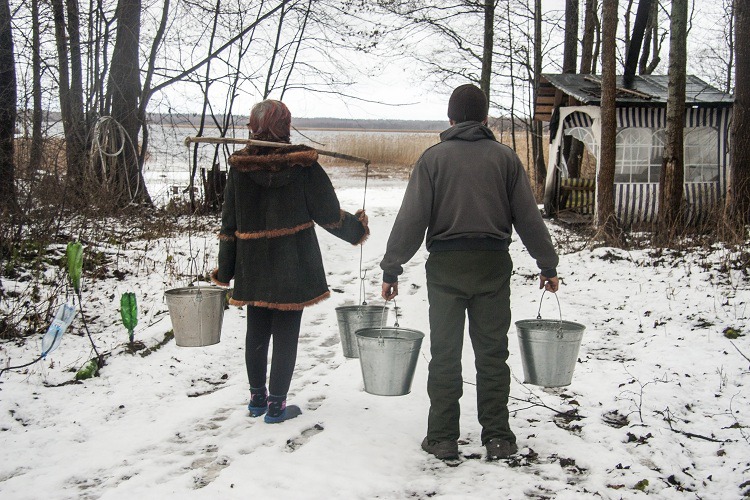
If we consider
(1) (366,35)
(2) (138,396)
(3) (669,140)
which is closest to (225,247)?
(2) (138,396)

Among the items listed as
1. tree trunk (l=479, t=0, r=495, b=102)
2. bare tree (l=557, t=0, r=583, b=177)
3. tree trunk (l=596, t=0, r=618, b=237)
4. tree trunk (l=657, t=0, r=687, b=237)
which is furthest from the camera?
tree trunk (l=479, t=0, r=495, b=102)

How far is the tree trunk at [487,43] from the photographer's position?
19547 mm

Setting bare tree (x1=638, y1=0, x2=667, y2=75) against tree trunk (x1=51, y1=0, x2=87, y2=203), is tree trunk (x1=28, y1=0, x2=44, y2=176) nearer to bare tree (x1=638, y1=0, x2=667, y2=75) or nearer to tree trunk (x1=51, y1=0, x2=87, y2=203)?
tree trunk (x1=51, y1=0, x2=87, y2=203)

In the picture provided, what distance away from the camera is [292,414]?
4.50 metres

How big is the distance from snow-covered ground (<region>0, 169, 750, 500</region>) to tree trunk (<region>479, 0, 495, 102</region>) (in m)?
12.8

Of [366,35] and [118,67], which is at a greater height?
[366,35]

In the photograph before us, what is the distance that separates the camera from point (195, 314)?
4.68 meters

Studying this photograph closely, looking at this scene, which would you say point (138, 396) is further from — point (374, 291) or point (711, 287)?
point (711, 287)

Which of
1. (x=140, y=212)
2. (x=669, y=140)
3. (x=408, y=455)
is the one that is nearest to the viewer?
(x=408, y=455)

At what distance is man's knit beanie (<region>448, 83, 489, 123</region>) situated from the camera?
150 inches

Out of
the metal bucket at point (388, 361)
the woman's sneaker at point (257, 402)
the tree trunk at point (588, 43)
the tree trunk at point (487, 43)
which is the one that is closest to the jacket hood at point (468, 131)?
the metal bucket at point (388, 361)

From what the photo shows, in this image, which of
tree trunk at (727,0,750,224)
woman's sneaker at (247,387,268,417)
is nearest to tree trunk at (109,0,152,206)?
woman's sneaker at (247,387,268,417)

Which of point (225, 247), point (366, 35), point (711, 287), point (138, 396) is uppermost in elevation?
point (366, 35)

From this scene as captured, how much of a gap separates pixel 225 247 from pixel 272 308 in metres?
0.50
